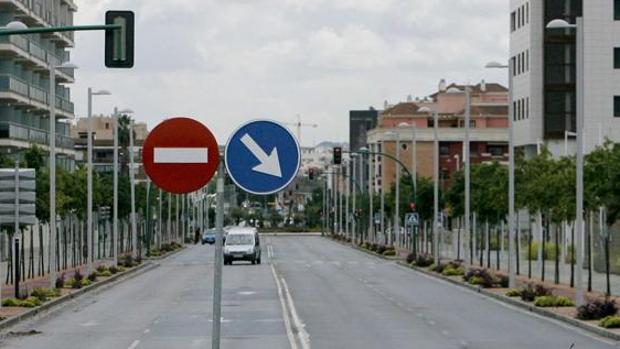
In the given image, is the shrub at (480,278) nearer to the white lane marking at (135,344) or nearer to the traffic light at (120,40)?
the white lane marking at (135,344)

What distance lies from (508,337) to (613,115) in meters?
57.6

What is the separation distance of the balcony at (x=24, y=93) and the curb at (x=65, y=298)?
49.5 feet

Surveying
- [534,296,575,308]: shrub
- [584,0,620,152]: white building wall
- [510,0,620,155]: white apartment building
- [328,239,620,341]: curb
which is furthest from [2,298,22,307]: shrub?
[584,0,620,152]: white building wall

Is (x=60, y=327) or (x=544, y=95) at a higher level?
(x=544, y=95)

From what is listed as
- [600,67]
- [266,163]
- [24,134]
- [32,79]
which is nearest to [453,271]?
[600,67]

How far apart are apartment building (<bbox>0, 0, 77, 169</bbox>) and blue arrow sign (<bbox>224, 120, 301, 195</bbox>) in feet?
229

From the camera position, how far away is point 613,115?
280 feet

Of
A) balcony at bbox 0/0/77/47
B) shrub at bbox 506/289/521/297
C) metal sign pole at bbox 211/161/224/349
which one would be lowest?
shrub at bbox 506/289/521/297

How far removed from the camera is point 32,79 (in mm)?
94250

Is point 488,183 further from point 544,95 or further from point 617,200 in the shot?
point 617,200

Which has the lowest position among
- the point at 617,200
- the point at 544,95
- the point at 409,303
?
the point at 409,303

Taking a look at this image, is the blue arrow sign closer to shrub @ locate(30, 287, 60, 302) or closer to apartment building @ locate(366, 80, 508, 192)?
shrub @ locate(30, 287, 60, 302)

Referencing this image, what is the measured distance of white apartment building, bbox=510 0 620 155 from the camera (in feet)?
278

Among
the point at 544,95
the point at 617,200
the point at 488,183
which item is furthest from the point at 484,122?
the point at 617,200
